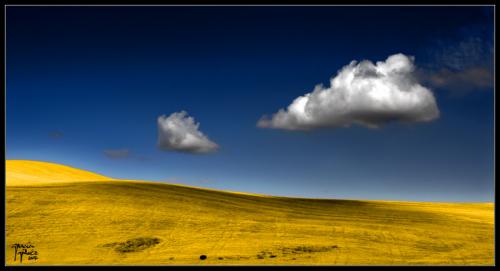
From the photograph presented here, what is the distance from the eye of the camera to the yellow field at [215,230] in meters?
19.0

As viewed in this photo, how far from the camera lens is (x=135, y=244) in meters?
20.3

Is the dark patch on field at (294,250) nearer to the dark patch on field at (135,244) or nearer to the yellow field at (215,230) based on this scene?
the yellow field at (215,230)

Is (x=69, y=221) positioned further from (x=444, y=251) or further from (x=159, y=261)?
(x=444, y=251)

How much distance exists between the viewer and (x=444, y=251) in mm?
20500

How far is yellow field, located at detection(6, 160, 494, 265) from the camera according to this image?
19.0 meters

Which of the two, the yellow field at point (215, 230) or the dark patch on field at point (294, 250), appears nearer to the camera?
the yellow field at point (215, 230)

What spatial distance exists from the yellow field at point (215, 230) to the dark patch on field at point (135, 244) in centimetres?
4
